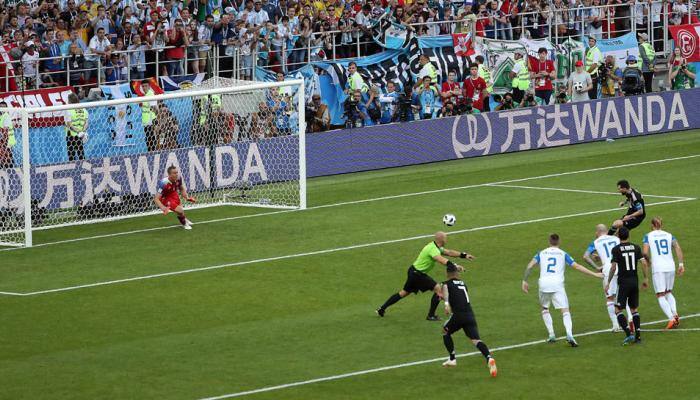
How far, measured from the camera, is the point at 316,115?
3869cm

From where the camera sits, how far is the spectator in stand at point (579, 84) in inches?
1706

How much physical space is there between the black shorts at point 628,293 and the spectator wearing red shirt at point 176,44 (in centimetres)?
1996

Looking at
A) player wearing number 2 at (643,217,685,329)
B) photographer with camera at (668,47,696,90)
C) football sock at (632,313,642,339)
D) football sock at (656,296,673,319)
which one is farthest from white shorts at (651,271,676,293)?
photographer with camera at (668,47,696,90)

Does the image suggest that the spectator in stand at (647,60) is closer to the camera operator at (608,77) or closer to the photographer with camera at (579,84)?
the camera operator at (608,77)

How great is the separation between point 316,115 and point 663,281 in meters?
18.0

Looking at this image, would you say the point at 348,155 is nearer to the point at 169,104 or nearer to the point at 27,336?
the point at 169,104

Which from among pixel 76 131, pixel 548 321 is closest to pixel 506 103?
pixel 76 131

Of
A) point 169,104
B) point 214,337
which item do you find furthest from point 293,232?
point 214,337

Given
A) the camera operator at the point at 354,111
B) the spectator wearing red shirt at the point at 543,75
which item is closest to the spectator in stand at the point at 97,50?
the camera operator at the point at 354,111

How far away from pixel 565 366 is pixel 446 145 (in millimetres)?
20647

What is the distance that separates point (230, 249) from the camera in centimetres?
2936

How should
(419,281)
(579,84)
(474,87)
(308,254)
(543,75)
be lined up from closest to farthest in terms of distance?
(419,281)
(308,254)
(474,87)
(579,84)
(543,75)

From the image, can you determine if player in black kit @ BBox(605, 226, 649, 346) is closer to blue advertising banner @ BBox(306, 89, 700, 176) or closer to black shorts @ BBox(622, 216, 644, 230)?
black shorts @ BBox(622, 216, 644, 230)

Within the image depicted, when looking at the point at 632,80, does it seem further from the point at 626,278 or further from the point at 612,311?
the point at 626,278
